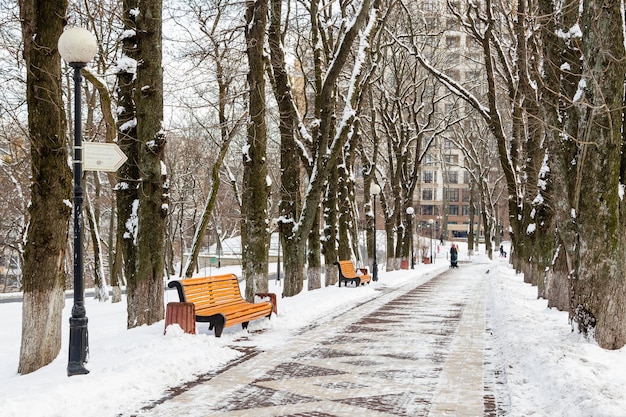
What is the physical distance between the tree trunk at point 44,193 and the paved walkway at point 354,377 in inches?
101

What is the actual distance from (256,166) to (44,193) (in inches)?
244

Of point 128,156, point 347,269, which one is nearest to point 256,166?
point 128,156

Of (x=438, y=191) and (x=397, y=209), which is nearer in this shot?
(x=397, y=209)

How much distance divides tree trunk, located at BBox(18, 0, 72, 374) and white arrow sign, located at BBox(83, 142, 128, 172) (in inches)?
33.9

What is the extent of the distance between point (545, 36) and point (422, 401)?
27.2 ft

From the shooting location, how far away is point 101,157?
310 inches

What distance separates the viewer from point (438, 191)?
102438 mm

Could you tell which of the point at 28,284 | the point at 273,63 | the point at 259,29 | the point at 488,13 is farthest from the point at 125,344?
the point at 488,13

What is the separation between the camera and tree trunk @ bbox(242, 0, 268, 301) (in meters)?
13.9

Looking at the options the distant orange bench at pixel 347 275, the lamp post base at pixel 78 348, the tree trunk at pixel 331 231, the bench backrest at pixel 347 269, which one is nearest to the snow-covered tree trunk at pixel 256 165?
the lamp post base at pixel 78 348

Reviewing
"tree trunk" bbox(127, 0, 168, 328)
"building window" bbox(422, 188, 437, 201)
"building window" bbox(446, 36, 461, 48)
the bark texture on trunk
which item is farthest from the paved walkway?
"building window" bbox(422, 188, 437, 201)

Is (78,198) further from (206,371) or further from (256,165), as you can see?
(256,165)

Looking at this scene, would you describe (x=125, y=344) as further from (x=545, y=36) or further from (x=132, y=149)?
(x=545, y=36)

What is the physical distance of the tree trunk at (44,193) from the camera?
26.9ft
